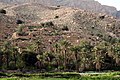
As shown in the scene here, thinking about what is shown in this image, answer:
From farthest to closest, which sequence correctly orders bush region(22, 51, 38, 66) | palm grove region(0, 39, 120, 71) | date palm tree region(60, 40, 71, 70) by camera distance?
1. bush region(22, 51, 38, 66)
2. date palm tree region(60, 40, 71, 70)
3. palm grove region(0, 39, 120, 71)

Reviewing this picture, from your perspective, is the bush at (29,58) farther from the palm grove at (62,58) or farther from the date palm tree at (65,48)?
the date palm tree at (65,48)

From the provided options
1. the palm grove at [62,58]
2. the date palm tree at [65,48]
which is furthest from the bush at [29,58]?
the date palm tree at [65,48]

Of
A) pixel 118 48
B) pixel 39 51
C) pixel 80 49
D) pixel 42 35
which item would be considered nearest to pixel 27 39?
pixel 42 35

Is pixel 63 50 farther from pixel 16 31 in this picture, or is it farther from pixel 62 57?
pixel 16 31

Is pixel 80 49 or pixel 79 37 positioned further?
pixel 79 37

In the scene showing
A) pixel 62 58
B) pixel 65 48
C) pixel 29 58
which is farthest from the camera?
pixel 29 58

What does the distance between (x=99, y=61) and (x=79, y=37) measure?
48.4 meters

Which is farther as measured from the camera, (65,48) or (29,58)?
(29,58)

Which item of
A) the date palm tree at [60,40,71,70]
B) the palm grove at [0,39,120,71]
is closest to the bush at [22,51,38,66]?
the palm grove at [0,39,120,71]

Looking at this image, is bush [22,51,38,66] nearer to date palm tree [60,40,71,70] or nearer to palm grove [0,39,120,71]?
palm grove [0,39,120,71]

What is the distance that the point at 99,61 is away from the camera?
140875 mm

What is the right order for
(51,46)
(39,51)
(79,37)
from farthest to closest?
(79,37)
(51,46)
(39,51)

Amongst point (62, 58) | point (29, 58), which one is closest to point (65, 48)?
point (62, 58)

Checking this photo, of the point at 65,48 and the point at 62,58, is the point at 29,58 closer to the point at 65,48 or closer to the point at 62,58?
the point at 62,58
